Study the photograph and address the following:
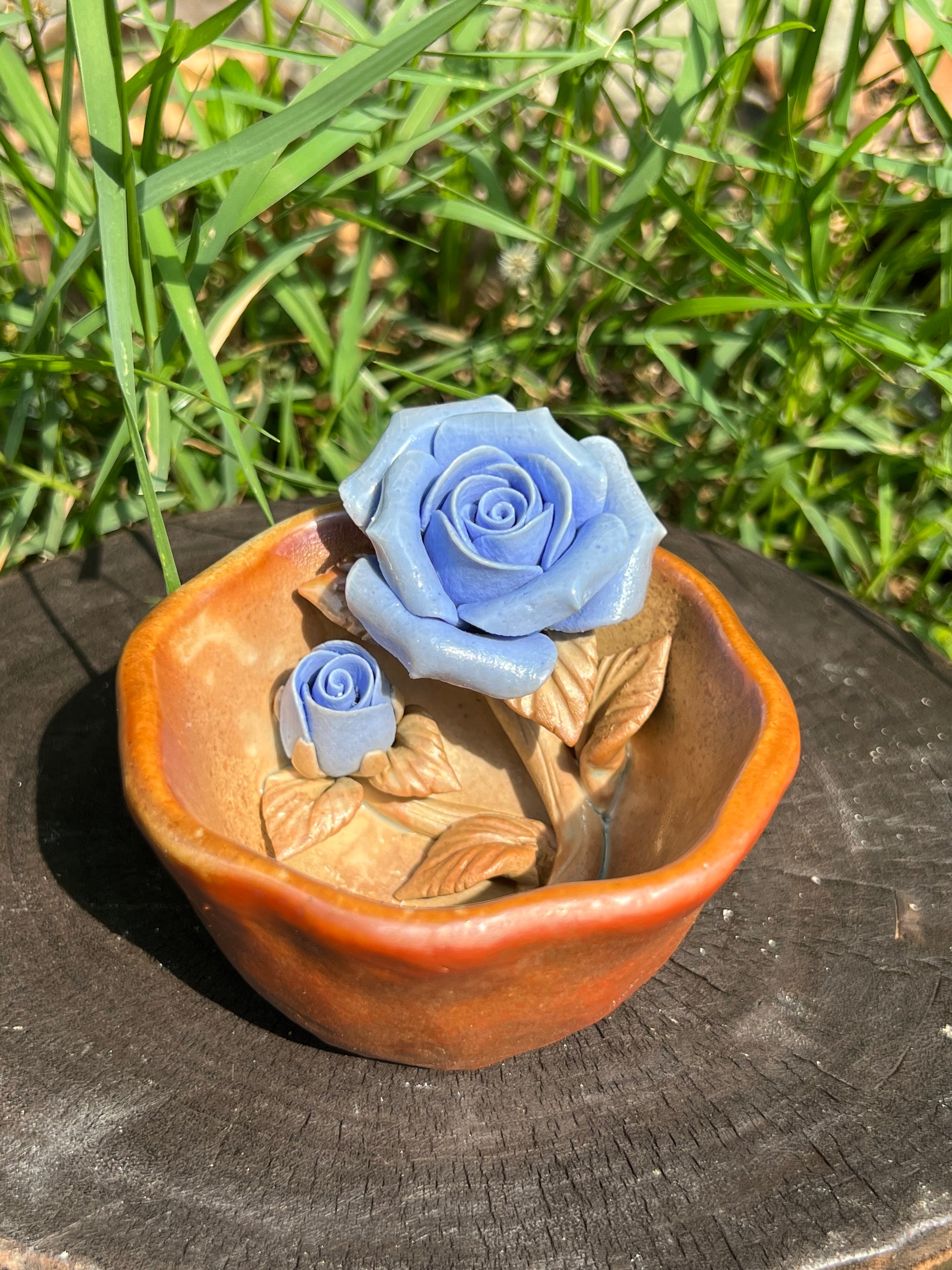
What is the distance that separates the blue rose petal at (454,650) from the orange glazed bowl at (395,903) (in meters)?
0.18

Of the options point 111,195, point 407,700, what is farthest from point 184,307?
point 407,700

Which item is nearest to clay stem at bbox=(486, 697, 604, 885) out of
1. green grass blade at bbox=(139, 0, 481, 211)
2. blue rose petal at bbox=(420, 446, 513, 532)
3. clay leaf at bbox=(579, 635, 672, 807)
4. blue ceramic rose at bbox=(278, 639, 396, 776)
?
clay leaf at bbox=(579, 635, 672, 807)

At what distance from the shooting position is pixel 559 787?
1263 mm

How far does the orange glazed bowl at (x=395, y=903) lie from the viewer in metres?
0.87

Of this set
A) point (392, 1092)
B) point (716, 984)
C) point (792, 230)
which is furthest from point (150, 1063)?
point (792, 230)

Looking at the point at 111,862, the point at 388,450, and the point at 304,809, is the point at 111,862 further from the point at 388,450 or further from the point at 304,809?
the point at 388,450

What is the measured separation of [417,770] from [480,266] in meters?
1.15

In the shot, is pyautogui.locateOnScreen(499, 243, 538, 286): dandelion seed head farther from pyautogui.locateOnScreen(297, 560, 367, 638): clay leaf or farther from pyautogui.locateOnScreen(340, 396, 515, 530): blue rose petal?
pyautogui.locateOnScreen(297, 560, 367, 638): clay leaf

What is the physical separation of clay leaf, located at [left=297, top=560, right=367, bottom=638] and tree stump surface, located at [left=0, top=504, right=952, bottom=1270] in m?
0.35

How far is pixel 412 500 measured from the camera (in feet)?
3.67

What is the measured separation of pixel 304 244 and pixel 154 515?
58cm

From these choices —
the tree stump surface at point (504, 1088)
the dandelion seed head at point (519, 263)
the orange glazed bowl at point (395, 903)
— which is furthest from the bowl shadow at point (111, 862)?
the dandelion seed head at point (519, 263)

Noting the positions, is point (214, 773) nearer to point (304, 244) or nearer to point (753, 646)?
point (753, 646)

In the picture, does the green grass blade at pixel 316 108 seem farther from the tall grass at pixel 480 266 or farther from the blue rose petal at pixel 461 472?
the blue rose petal at pixel 461 472
